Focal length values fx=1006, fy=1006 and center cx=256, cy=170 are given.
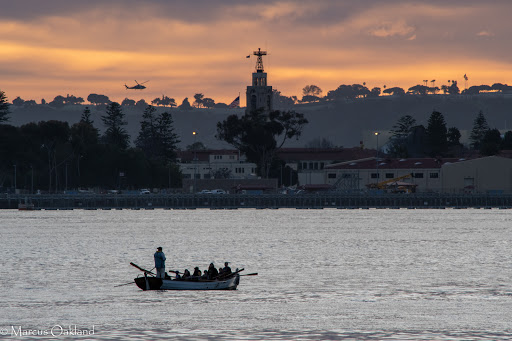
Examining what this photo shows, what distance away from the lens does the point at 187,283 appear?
61688 mm

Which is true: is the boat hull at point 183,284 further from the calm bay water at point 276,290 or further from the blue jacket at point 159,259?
the blue jacket at point 159,259

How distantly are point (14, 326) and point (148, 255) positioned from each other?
47.0 metres

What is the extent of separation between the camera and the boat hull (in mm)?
61656

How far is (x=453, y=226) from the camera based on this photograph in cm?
15712

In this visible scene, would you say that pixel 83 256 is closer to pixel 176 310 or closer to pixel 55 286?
pixel 55 286

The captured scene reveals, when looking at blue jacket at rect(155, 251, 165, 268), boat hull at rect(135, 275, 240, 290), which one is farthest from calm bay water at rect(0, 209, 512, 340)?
blue jacket at rect(155, 251, 165, 268)

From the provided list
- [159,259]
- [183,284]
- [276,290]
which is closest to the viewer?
[183,284]

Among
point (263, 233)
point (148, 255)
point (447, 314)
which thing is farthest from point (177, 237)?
point (447, 314)

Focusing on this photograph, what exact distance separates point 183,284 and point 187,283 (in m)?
0.25

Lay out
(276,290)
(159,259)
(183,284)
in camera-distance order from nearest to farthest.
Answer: (183,284)
(159,259)
(276,290)

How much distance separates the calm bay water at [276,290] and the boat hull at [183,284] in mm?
662

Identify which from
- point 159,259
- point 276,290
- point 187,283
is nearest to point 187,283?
point 187,283

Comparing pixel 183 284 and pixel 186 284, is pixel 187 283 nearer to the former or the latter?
pixel 186 284

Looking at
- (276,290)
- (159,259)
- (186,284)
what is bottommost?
(276,290)
